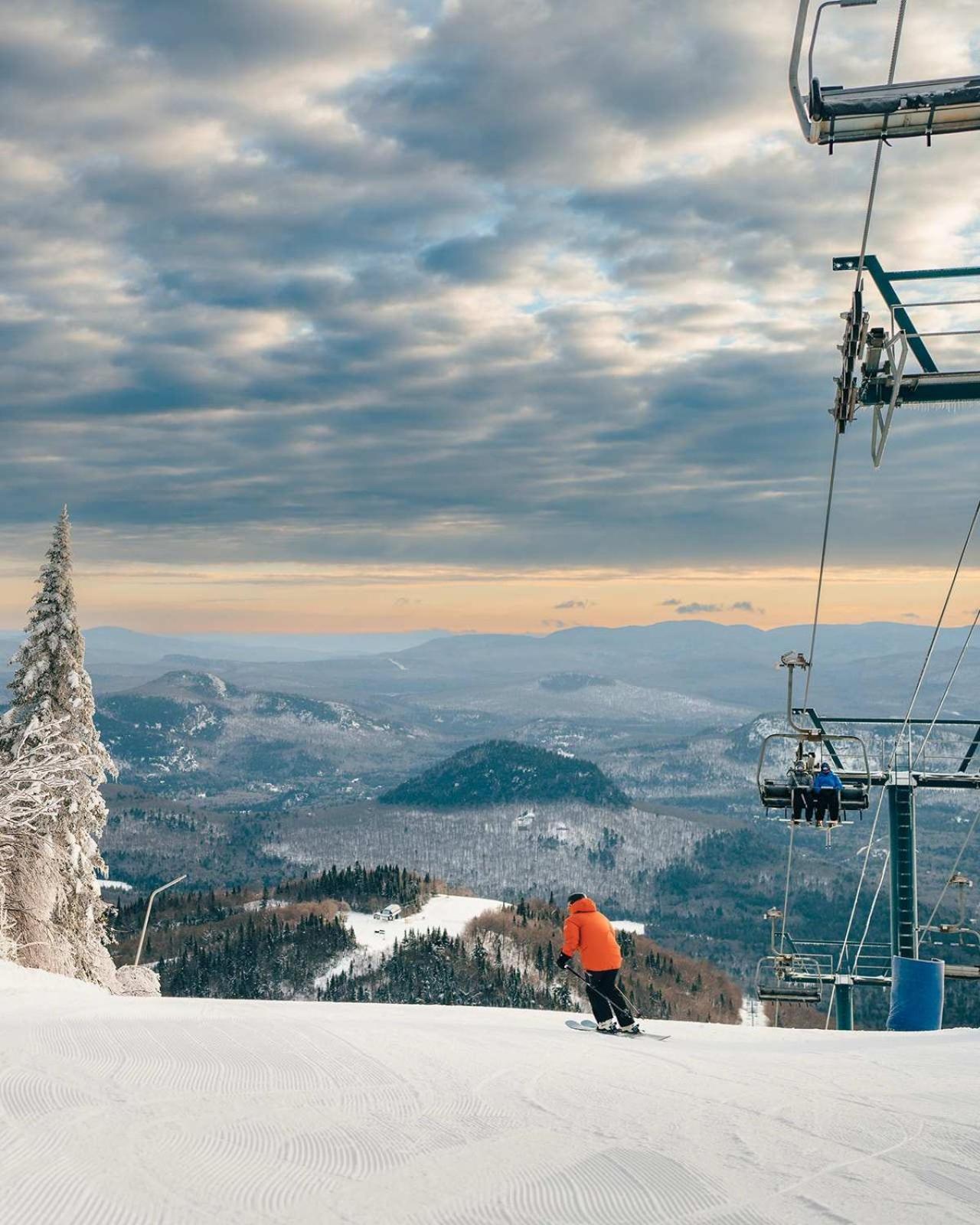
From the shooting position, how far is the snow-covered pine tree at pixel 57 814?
28.8m

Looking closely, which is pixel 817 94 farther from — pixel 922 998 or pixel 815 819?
pixel 815 819

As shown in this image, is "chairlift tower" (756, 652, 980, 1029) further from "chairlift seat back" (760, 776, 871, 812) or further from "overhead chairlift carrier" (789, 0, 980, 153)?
"overhead chairlift carrier" (789, 0, 980, 153)

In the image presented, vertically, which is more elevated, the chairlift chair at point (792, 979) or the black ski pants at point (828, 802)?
the black ski pants at point (828, 802)

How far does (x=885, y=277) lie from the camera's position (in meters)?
14.9

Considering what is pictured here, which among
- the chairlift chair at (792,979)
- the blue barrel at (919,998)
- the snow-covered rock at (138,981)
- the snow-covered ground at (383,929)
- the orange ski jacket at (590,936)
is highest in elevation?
the orange ski jacket at (590,936)

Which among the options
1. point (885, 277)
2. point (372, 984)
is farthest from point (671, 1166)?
point (372, 984)

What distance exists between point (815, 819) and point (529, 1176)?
18.7 metres

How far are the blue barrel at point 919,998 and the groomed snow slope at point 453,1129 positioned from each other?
6.64 m

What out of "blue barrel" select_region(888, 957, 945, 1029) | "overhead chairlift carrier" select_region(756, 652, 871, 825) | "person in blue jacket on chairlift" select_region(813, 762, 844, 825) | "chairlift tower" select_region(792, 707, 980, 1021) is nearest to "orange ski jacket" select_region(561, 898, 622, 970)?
"blue barrel" select_region(888, 957, 945, 1029)

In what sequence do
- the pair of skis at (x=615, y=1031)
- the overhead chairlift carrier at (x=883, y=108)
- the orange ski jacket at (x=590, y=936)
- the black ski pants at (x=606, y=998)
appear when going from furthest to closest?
the orange ski jacket at (x=590, y=936) < the black ski pants at (x=606, y=998) < the pair of skis at (x=615, y=1031) < the overhead chairlift carrier at (x=883, y=108)

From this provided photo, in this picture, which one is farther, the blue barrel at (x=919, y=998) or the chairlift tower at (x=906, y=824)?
the chairlift tower at (x=906, y=824)

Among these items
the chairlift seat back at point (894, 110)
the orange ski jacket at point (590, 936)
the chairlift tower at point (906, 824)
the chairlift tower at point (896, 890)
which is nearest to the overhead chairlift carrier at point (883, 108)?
the chairlift seat back at point (894, 110)

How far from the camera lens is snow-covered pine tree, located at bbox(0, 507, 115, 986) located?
2881 centimetres

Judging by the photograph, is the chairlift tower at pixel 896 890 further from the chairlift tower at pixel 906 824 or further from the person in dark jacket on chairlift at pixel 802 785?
the person in dark jacket on chairlift at pixel 802 785
